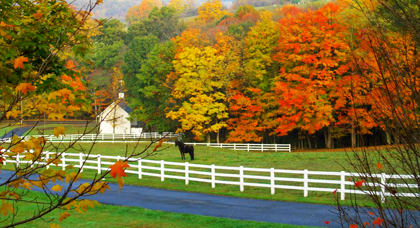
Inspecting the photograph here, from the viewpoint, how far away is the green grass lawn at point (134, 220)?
12.2 meters

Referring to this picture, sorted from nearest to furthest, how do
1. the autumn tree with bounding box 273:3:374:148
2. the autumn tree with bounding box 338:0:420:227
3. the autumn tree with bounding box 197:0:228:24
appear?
the autumn tree with bounding box 338:0:420:227
the autumn tree with bounding box 273:3:374:148
the autumn tree with bounding box 197:0:228:24

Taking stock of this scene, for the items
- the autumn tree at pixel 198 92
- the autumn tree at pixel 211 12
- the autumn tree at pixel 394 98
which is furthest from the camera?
the autumn tree at pixel 211 12

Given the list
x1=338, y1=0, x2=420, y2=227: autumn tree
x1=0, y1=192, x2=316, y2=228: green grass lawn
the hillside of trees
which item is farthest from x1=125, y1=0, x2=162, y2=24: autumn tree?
x1=338, y1=0, x2=420, y2=227: autumn tree

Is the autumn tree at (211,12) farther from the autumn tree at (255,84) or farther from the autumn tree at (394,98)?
the autumn tree at (394,98)

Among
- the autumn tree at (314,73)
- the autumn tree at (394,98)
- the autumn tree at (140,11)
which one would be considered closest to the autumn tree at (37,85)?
the autumn tree at (394,98)

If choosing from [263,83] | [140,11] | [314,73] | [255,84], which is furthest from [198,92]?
[140,11]

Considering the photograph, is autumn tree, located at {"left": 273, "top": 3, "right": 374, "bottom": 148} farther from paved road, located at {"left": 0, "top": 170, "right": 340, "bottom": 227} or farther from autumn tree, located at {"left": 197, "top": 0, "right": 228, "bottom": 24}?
autumn tree, located at {"left": 197, "top": 0, "right": 228, "bottom": 24}

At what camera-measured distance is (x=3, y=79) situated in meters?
4.99

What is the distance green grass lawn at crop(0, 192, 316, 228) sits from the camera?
12.2 metres

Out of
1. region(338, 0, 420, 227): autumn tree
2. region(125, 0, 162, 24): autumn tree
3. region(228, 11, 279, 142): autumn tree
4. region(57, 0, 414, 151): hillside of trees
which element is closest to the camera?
region(338, 0, 420, 227): autumn tree

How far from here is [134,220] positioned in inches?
512

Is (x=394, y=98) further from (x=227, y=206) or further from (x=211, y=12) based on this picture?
(x=211, y=12)

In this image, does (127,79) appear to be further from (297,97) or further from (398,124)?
(398,124)

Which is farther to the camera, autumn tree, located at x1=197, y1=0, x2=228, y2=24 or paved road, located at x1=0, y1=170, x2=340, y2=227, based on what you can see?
autumn tree, located at x1=197, y1=0, x2=228, y2=24
